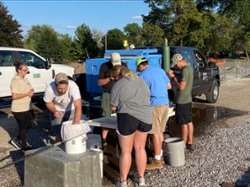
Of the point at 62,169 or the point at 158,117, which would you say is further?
the point at 158,117

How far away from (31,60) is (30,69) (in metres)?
0.36

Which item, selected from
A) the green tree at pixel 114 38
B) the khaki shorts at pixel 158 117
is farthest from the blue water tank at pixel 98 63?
the green tree at pixel 114 38

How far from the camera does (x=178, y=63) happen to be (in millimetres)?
5387

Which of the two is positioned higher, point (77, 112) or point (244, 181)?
point (77, 112)

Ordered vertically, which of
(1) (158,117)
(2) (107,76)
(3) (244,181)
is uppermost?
(2) (107,76)

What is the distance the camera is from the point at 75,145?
12.6 feet

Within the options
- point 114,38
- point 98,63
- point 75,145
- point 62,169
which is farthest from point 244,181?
point 114,38

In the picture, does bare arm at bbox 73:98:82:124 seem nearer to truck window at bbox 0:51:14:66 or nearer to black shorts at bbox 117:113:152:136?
black shorts at bbox 117:113:152:136

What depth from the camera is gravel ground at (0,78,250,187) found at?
14.8 ft

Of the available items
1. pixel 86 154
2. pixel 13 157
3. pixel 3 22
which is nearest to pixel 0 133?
pixel 13 157

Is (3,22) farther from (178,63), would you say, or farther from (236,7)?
(178,63)

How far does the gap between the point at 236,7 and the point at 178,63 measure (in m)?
25.0

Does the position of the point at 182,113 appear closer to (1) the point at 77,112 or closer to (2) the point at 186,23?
(1) the point at 77,112

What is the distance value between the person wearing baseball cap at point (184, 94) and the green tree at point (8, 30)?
3827cm
